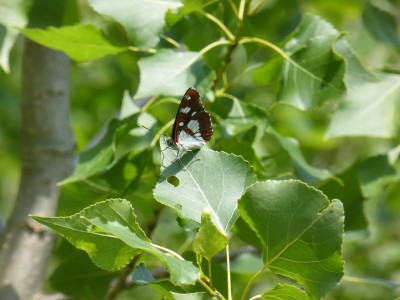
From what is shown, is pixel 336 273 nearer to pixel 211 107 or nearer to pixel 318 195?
pixel 318 195

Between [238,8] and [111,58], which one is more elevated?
[238,8]

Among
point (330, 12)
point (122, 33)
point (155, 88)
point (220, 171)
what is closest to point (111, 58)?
point (122, 33)

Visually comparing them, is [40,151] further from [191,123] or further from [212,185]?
[212,185]

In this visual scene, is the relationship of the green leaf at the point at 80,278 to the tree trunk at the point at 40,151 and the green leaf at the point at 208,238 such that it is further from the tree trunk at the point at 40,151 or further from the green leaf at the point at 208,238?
the green leaf at the point at 208,238

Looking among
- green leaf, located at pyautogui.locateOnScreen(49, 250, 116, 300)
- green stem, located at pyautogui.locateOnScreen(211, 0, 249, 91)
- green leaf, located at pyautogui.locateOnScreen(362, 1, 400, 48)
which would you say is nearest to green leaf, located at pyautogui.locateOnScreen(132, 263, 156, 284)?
green stem, located at pyautogui.locateOnScreen(211, 0, 249, 91)

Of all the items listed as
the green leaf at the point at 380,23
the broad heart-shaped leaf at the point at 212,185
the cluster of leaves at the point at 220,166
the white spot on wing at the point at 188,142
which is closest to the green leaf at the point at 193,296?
the cluster of leaves at the point at 220,166

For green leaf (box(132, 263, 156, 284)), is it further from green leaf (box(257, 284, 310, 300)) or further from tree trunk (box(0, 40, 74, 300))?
tree trunk (box(0, 40, 74, 300))

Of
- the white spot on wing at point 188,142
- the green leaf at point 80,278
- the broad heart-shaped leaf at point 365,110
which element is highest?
the white spot on wing at point 188,142
